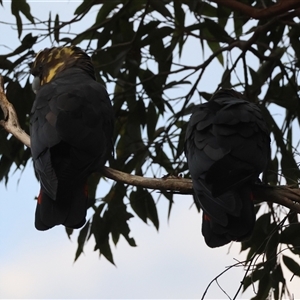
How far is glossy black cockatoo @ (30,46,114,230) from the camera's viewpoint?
286cm

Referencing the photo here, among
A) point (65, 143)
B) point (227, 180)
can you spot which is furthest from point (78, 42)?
point (227, 180)

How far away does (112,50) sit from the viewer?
14.8ft

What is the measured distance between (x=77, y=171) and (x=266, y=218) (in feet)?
5.19

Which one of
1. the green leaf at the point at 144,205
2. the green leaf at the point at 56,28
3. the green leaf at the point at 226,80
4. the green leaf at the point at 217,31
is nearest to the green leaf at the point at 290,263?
the green leaf at the point at 144,205

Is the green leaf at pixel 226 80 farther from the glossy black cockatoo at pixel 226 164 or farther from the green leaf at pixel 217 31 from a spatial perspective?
the glossy black cockatoo at pixel 226 164

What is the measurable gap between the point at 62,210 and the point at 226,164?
0.61 metres

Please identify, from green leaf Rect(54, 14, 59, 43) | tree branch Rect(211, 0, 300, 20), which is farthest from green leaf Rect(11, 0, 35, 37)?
tree branch Rect(211, 0, 300, 20)

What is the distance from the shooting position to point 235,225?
8.95ft

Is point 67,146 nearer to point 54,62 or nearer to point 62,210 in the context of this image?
point 62,210

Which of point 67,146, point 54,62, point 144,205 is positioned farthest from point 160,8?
point 67,146

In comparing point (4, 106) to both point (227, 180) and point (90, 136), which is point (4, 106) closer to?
point (90, 136)

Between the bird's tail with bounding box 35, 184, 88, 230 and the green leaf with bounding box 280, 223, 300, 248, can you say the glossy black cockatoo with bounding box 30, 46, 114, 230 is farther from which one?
the green leaf with bounding box 280, 223, 300, 248

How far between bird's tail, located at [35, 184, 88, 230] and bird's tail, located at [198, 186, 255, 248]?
45 cm

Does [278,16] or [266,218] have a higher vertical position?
[278,16]
